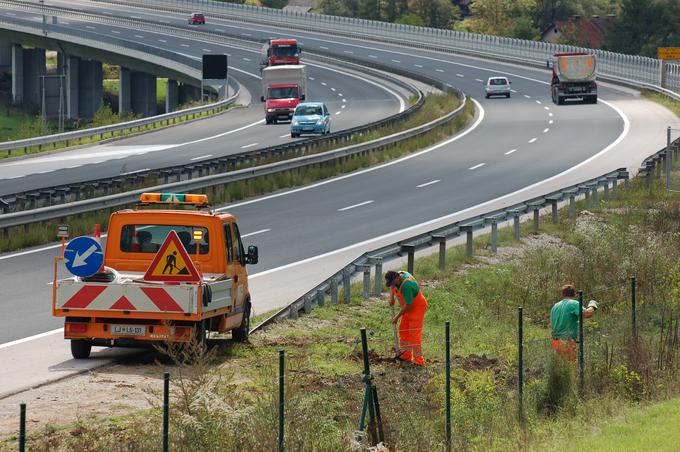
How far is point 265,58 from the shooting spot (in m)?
88.6

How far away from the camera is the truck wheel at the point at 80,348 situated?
16.1 m

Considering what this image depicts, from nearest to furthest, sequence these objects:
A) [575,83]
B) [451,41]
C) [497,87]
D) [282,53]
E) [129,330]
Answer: [129,330], [575,83], [497,87], [282,53], [451,41]

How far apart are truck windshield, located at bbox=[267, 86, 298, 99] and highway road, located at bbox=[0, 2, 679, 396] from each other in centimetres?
917

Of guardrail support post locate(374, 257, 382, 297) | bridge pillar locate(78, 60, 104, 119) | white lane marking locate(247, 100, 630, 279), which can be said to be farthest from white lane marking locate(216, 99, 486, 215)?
bridge pillar locate(78, 60, 104, 119)

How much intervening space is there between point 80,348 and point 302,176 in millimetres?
25016

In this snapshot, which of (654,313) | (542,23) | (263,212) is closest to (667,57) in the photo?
(263,212)

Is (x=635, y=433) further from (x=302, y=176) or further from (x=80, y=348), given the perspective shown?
(x=302, y=176)

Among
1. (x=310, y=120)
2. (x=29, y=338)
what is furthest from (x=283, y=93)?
(x=29, y=338)

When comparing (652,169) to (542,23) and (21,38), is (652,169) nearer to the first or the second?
(21,38)

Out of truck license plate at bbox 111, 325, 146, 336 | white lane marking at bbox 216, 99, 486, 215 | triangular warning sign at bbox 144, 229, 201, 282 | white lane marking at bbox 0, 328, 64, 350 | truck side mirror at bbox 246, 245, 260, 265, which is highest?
triangular warning sign at bbox 144, 229, 201, 282

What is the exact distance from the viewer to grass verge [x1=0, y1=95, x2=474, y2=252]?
27.9 metres

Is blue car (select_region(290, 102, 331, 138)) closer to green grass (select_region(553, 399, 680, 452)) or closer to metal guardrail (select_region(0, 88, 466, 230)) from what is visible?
metal guardrail (select_region(0, 88, 466, 230))

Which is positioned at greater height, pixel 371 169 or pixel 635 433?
pixel 635 433

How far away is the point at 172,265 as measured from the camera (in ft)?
50.7
